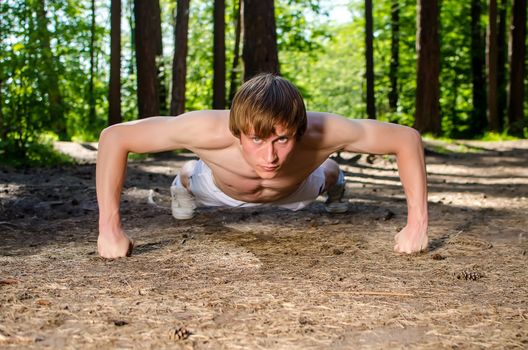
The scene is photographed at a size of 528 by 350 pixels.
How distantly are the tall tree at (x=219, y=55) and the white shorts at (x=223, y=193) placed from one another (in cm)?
985

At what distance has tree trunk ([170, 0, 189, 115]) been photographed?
1218 centimetres

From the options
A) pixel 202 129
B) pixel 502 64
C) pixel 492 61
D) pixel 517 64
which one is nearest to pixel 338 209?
pixel 202 129

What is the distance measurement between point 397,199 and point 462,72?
67.7ft

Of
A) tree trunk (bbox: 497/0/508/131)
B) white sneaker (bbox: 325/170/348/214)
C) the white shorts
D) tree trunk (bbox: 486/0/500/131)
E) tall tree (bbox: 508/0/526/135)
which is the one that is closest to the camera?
the white shorts

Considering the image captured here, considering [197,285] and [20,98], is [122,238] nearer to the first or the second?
[197,285]

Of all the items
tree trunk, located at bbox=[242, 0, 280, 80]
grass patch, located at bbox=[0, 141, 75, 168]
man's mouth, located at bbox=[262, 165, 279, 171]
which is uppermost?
tree trunk, located at bbox=[242, 0, 280, 80]

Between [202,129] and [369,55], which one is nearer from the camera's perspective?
[202,129]

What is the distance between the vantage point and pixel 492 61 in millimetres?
17828

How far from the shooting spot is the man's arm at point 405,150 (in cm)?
381

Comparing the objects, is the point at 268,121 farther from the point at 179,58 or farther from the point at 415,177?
the point at 179,58

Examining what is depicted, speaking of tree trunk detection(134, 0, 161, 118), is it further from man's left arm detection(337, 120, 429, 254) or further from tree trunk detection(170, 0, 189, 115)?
man's left arm detection(337, 120, 429, 254)

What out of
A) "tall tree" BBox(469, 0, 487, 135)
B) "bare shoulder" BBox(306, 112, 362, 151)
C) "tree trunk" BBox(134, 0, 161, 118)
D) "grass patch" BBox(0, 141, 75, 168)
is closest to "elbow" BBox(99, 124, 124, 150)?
"bare shoulder" BBox(306, 112, 362, 151)

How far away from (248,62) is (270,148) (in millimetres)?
7066

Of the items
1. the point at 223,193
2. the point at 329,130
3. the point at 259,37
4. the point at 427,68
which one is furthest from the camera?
the point at 427,68
